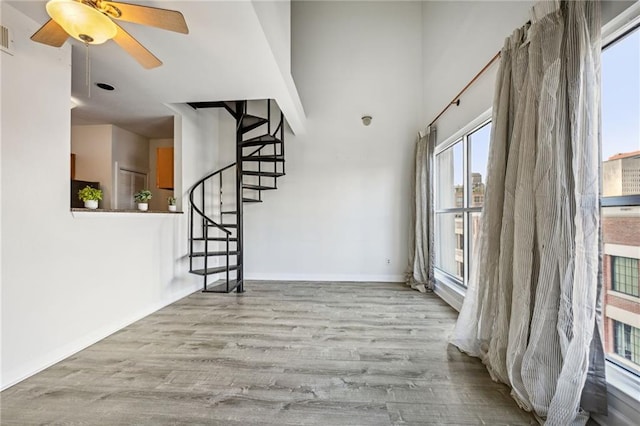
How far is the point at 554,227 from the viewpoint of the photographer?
58.1 inches

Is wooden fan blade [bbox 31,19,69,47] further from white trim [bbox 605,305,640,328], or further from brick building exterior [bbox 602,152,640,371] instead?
white trim [bbox 605,305,640,328]

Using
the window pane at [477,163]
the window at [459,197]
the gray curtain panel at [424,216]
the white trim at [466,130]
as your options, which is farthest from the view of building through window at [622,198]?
the gray curtain panel at [424,216]

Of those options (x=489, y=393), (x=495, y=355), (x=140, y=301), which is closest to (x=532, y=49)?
(x=495, y=355)

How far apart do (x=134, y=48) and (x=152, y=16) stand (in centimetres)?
41

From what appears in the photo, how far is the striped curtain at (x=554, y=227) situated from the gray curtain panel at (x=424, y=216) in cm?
216

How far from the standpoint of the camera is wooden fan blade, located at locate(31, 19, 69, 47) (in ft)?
→ 5.53

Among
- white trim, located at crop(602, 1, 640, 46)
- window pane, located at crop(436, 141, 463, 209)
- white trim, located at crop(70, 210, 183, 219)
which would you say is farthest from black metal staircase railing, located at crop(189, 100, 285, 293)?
white trim, located at crop(602, 1, 640, 46)

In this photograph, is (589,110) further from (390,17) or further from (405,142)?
(390,17)

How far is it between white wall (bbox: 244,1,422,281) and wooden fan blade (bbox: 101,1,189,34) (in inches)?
126

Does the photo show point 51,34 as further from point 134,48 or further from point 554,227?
point 554,227

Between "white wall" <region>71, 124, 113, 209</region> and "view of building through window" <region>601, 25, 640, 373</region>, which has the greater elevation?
"white wall" <region>71, 124, 113, 209</region>

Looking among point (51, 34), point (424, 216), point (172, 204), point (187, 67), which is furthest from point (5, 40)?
point (424, 216)

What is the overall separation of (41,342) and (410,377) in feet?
8.87

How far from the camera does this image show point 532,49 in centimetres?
164
